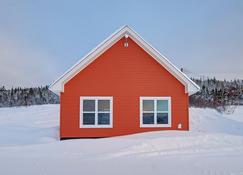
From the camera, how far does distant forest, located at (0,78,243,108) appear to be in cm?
3183

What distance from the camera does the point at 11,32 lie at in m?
18.4

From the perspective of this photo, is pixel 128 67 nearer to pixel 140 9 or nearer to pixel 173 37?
pixel 140 9

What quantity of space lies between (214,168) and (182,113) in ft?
26.1

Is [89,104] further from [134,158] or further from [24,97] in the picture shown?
[24,97]

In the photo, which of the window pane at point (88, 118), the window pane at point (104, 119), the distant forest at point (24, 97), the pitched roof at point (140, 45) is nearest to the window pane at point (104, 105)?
the window pane at point (104, 119)

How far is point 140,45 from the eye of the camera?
→ 13.7 meters

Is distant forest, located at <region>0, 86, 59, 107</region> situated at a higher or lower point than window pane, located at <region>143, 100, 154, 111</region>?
higher

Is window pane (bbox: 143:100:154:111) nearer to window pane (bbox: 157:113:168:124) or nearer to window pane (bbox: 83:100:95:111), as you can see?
window pane (bbox: 157:113:168:124)

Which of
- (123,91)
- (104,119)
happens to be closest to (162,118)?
(123,91)

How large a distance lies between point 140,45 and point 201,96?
2497 centimetres

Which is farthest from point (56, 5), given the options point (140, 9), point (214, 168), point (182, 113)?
point (214, 168)

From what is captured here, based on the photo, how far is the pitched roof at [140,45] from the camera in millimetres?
12953

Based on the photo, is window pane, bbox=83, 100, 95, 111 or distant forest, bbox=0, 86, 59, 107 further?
distant forest, bbox=0, 86, 59, 107

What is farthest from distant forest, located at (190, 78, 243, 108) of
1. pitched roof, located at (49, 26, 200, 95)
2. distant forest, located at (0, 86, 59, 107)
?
distant forest, located at (0, 86, 59, 107)
